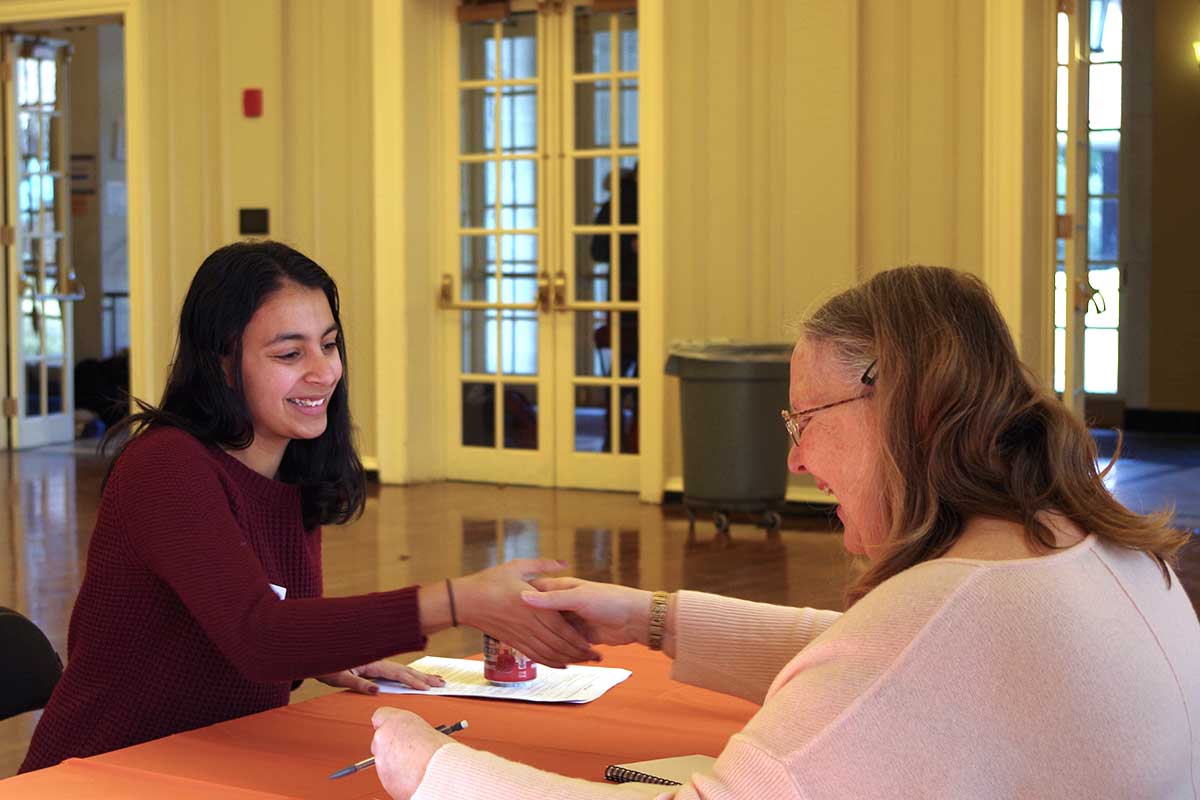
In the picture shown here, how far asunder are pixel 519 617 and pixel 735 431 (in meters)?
5.33

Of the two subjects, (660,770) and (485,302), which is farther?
(485,302)

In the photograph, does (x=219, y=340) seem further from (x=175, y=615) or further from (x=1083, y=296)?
(x=1083, y=296)

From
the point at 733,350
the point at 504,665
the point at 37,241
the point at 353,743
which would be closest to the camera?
the point at 353,743

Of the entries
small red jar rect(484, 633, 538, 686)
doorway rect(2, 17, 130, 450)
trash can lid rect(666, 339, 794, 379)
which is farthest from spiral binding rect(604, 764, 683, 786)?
doorway rect(2, 17, 130, 450)

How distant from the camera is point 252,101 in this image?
9.40m

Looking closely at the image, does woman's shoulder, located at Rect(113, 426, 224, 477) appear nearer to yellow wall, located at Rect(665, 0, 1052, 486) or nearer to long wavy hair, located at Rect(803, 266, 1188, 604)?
long wavy hair, located at Rect(803, 266, 1188, 604)

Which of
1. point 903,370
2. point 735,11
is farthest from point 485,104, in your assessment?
point 903,370

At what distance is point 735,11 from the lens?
7.98m

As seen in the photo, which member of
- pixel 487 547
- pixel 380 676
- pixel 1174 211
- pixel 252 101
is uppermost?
pixel 252 101

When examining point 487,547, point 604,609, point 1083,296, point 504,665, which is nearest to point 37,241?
point 487,547

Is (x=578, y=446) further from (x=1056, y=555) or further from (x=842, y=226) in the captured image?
(x=1056, y=555)

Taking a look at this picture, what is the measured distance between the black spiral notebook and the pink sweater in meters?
0.35

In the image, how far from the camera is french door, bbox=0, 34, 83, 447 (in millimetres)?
10977

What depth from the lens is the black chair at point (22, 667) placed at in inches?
87.4
